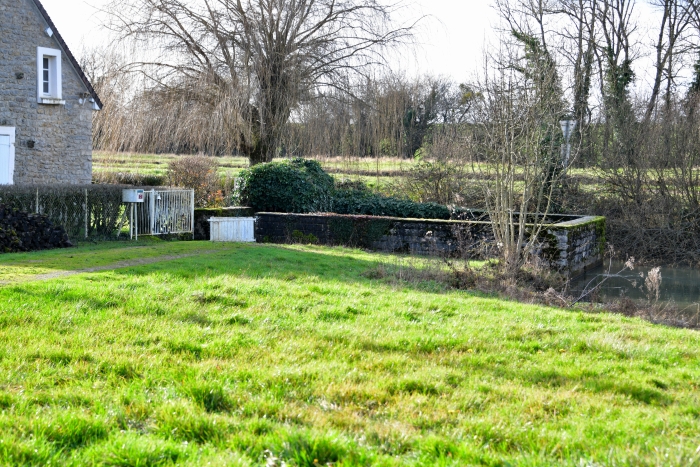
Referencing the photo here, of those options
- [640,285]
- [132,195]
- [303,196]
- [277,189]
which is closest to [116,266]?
[132,195]

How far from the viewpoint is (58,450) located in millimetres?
3721

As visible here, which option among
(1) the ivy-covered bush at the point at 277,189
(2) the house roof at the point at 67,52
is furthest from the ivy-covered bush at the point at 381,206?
(2) the house roof at the point at 67,52

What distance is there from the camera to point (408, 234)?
17719mm

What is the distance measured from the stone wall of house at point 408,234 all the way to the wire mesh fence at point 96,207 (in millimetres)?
2303

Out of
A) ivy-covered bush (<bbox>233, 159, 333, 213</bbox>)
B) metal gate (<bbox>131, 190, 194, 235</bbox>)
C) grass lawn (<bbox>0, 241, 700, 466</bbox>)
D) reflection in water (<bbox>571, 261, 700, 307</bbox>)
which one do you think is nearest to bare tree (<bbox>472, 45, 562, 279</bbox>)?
reflection in water (<bbox>571, 261, 700, 307</bbox>)

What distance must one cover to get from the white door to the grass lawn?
44.5 feet

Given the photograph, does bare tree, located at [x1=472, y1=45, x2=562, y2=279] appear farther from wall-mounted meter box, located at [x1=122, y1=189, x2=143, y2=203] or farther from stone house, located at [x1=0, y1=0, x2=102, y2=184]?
stone house, located at [x1=0, y1=0, x2=102, y2=184]

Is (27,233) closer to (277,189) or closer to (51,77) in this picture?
(277,189)

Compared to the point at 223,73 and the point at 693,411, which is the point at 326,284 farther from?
the point at 223,73

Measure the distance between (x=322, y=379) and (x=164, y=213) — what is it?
1398 cm

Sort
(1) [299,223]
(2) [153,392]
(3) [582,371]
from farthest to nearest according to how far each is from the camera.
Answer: (1) [299,223] → (3) [582,371] → (2) [153,392]

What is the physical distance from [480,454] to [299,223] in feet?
49.1

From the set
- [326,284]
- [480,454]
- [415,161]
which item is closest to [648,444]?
[480,454]

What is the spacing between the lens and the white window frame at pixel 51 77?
883 inches
